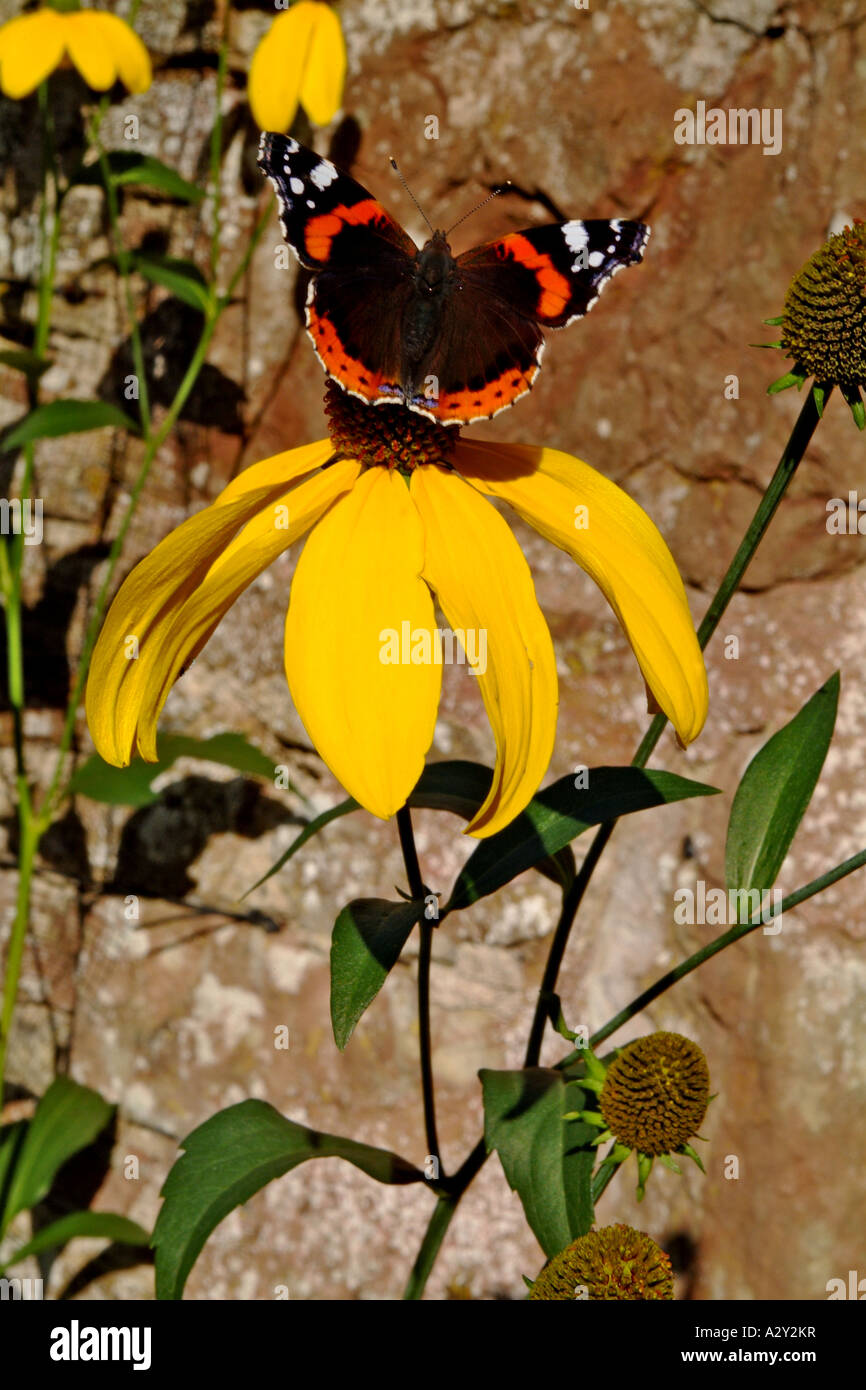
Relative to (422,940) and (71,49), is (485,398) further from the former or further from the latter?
(71,49)

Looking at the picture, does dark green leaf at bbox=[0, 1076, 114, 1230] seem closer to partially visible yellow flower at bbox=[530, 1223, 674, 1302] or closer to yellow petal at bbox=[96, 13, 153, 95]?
partially visible yellow flower at bbox=[530, 1223, 674, 1302]

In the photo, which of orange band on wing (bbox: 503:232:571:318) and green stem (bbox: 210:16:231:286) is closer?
orange band on wing (bbox: 503:232:571:318)

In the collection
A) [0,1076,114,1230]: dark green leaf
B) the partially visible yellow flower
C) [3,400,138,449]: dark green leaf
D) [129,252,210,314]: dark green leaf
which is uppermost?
[129,252,210,314]: dark green leaf

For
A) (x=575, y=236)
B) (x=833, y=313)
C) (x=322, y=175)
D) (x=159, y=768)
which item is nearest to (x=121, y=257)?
(x=159, y=768)

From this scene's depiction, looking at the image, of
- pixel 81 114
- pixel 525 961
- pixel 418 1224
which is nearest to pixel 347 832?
pixel 525 961

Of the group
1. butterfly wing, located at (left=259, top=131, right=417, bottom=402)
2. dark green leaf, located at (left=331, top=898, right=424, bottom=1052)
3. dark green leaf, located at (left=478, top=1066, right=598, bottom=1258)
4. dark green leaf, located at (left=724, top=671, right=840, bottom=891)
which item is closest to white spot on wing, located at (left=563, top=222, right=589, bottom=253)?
butterfly wing, located at (left=259, top=131, right=417, bottom=402)
